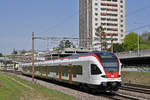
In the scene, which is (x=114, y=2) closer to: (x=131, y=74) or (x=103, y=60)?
(x=131, y=74)

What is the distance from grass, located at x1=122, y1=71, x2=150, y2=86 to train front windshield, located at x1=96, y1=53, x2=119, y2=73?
14358 millimetres

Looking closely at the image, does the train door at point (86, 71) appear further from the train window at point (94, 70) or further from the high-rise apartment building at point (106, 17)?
the high-rise apartment building at point (106, 17)

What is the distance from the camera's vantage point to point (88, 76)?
21.8 m

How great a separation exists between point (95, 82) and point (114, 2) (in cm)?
11272

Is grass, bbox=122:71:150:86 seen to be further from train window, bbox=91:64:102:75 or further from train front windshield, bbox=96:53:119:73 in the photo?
train window, bbox=91:64:102:75

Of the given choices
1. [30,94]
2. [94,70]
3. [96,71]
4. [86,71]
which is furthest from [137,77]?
[30,94]

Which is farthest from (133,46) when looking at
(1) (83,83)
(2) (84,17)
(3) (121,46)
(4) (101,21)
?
(1) (83,83)

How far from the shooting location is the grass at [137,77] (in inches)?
1429

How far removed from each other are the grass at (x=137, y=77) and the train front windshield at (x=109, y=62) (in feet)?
47.1

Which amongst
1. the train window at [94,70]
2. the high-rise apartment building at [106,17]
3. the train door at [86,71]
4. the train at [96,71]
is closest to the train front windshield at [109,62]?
the train at [96,71]

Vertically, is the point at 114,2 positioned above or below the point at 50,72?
above

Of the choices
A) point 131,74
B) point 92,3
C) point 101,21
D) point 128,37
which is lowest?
point 131,74

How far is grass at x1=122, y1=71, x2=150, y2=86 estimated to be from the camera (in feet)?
119

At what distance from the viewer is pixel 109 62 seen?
2103 centimetres
